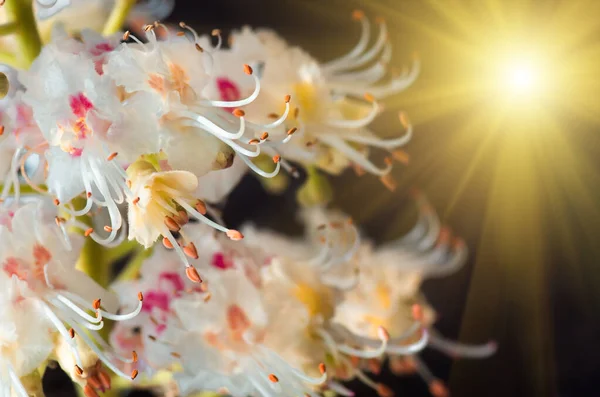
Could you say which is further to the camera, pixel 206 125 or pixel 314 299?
pixel 314 299

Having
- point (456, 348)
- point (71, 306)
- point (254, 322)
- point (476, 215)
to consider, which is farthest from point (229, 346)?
point (476, 215)

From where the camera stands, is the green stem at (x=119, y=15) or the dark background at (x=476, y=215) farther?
the dark background at (x=476, y=215)

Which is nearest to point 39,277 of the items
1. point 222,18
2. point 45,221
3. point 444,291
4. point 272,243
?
point 45,221

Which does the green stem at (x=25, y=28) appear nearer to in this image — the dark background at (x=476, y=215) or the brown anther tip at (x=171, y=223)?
the brown anther tip at (x=171, y=223)

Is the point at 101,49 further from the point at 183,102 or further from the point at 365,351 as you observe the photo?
the point at 365,351

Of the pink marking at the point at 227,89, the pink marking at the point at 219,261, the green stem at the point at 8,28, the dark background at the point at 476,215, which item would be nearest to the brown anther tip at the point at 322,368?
the pink marking at the point at 219,261

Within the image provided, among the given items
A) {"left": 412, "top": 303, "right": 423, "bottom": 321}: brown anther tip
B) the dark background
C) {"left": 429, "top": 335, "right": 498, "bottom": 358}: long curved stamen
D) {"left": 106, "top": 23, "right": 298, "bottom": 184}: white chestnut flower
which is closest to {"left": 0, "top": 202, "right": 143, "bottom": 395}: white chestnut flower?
{"left": 106, "top": 23, "right": 298, "bottom": 184}: white chestnut flower

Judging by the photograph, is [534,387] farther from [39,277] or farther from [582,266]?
[39,277]
